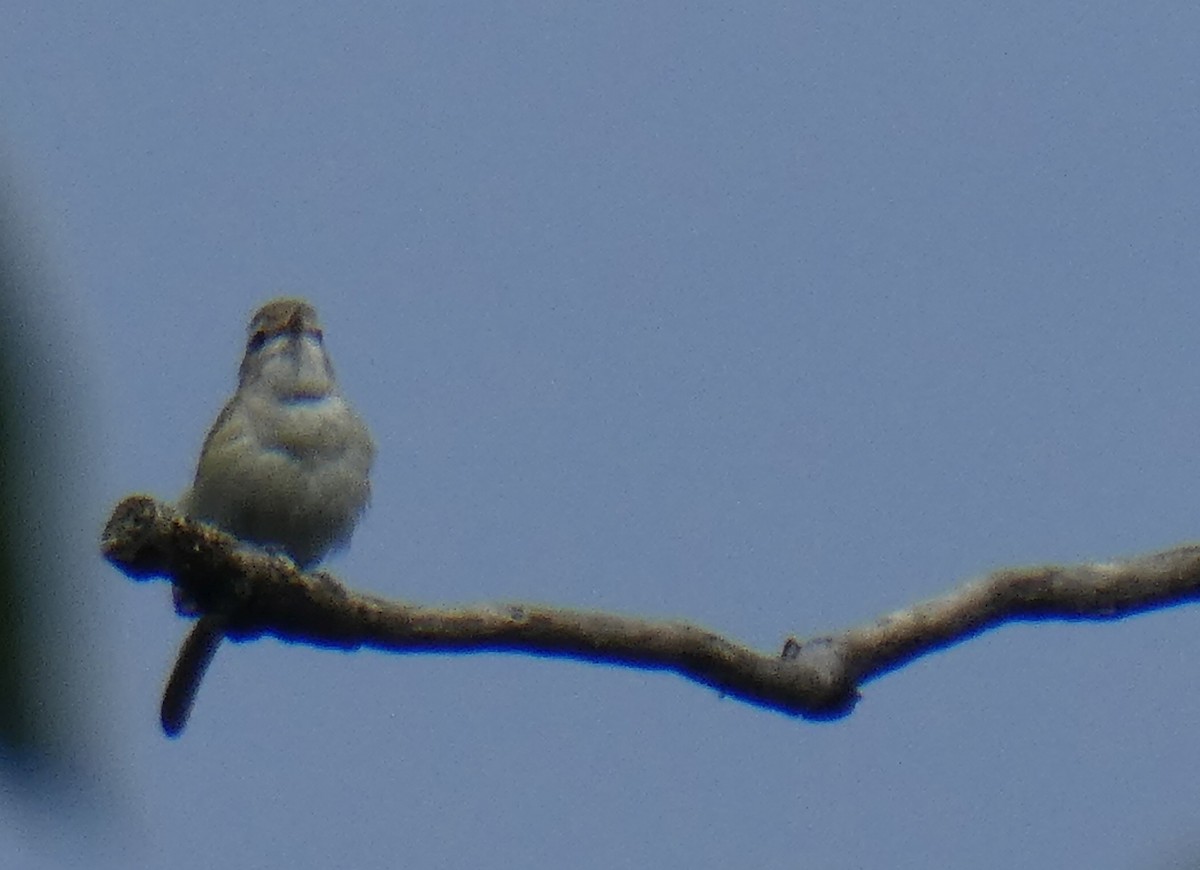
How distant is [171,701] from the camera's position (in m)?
7.07

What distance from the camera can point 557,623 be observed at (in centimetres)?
395

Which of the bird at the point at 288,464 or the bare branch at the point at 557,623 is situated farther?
the bird at the point at 288,464

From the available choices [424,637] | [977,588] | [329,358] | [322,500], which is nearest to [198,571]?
[424,637]

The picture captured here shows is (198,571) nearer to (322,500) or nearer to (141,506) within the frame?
(141,506)

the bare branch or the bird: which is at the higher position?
the bird

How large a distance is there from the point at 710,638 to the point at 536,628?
498 mm

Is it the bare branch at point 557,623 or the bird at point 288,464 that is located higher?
the bird at point 288,464

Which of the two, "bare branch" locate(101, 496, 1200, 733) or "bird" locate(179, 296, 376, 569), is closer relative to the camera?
"bare branch" locate(101, 496, 1200, 733)

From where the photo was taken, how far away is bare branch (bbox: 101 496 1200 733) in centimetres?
390

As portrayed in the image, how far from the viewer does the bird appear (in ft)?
23.2

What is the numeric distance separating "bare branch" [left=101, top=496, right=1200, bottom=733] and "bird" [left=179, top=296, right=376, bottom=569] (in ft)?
9.40

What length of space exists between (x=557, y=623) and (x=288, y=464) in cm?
352

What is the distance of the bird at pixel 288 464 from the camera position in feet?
23.2

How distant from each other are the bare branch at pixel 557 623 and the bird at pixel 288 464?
286 cm
